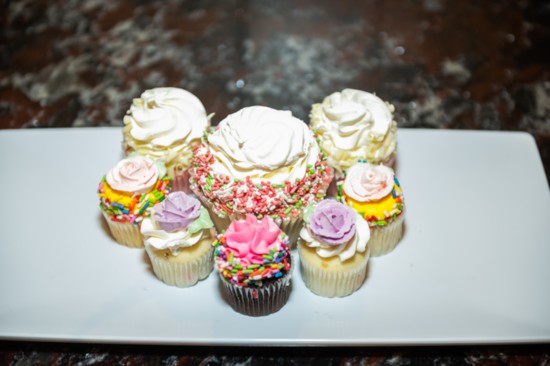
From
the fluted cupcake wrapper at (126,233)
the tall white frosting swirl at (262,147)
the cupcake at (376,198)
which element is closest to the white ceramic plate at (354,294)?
the fluted cupcake wrapper at (126,233)

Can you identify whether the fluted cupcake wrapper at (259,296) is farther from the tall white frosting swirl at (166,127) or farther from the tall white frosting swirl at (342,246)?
the tall white frosting swirl at (166,127)

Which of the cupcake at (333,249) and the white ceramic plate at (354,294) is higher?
the cupcake at (333,249)

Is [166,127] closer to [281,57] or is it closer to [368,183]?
[368,183]

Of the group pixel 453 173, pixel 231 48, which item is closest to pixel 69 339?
pixel 453 173

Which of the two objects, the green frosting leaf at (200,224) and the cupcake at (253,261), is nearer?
the cupcake at (253,261)

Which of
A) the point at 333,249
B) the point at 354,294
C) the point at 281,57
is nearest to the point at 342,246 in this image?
the point at 333,249

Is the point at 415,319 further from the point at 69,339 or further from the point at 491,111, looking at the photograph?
the point at 491,111

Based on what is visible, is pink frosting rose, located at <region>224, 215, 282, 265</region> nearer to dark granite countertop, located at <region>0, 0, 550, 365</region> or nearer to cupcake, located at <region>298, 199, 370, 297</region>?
cupcake, located at <region>298, 199, 370, 297</region>
